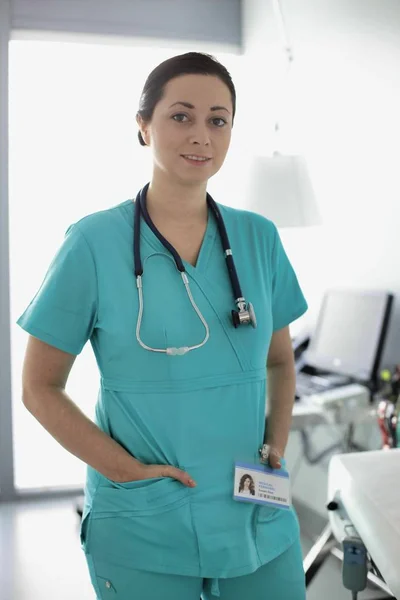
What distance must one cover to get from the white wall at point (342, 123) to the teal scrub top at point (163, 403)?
1.18m

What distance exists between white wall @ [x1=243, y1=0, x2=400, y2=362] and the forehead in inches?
43.4

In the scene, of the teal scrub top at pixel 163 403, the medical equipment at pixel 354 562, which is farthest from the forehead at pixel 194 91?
the medical equipment at pixel 354 562

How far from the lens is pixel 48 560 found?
2.46 metres

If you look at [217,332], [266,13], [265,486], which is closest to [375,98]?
[266,13]

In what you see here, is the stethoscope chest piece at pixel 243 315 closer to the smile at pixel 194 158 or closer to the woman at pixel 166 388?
the woman at pixel 166 388

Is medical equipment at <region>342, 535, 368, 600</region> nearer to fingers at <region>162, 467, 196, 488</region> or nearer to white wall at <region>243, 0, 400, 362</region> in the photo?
fingers at <region>162, 467, 196, 488</region>

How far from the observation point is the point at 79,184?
10.3ft

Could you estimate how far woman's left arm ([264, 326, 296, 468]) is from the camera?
1074 millimetres

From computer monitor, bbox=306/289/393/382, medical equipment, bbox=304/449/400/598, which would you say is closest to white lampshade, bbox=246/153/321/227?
computer monitor, bbox=306/289/393/382

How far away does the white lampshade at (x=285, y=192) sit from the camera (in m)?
2.23

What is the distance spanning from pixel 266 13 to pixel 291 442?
1880 mm

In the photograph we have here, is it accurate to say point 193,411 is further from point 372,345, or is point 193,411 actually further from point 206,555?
point 372,345

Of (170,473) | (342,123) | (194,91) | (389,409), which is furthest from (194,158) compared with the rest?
(342,123)

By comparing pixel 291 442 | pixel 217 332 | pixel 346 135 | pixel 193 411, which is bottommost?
pixel 291 442
